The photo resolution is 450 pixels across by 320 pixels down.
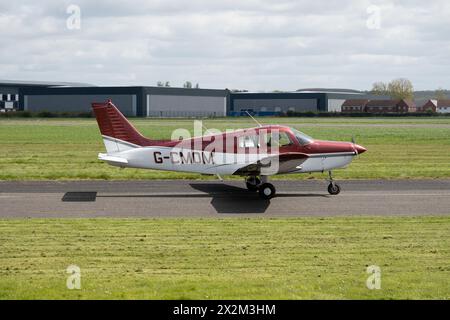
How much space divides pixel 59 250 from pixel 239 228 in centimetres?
424

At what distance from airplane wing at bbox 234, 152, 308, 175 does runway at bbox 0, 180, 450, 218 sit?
785mm

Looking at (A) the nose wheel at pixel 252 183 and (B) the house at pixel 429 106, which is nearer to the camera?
(A) the nose wheel at pixel 252 183

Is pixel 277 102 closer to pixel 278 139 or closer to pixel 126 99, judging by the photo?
pixel 126 99

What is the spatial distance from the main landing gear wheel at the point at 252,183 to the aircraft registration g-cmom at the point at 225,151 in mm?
642

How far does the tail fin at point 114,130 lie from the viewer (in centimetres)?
2317

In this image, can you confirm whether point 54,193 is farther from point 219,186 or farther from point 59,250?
point 59,250

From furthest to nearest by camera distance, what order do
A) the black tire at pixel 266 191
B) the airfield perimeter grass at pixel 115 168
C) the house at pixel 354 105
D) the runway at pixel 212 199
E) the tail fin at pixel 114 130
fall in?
1. the house at pixel 354 105
2. the airfield perimeter grass at pixel 115 168
3. the tail fin at pixel 114 130
4. the black tire at pixel 266 191
5. the runway at pixel 212 199

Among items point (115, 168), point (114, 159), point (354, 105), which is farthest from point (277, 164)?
point (354, 105)

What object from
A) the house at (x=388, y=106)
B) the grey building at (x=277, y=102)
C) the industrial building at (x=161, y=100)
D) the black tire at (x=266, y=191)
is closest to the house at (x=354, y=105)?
the industrial building at (x=161, y=100)

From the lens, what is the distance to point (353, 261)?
44.0ft

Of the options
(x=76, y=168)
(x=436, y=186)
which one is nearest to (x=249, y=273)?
(x=436, y=186)

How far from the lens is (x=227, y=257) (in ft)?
44.9

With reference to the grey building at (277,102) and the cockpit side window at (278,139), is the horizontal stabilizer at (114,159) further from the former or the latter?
the grey building at (277,102)
